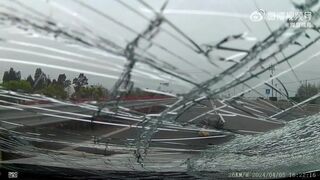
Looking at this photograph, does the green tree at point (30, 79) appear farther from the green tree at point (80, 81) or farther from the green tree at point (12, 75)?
the green tree at point (80, 81)

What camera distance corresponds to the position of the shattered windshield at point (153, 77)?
10.7 ft

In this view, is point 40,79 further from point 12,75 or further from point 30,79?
point 12,75

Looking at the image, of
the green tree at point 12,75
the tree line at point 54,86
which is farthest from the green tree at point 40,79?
the green tree at point 12,75

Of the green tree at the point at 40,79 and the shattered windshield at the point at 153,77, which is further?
the green tree at the point at 40,79

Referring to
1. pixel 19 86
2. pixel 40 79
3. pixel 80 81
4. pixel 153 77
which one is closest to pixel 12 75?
pixel 19 86

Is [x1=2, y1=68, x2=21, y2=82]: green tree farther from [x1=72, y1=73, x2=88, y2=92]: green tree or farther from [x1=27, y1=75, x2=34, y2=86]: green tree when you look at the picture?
[x1=72, y1=73, x2=88, y2=92]: green tree

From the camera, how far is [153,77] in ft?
11.1

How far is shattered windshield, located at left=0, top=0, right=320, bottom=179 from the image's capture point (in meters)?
3.25

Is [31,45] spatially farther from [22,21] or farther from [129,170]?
[129,170]

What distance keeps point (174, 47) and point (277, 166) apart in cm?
159

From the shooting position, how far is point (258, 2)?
11.1ft

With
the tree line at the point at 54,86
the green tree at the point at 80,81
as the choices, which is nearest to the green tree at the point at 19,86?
the tree line at the point at 54,86

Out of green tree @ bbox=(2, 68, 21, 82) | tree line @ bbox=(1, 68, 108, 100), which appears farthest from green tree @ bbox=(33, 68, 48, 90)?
green tree @ bbox=(2, 68, 21, 82)

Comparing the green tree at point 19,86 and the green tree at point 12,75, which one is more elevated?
the green tree at point 12,75
